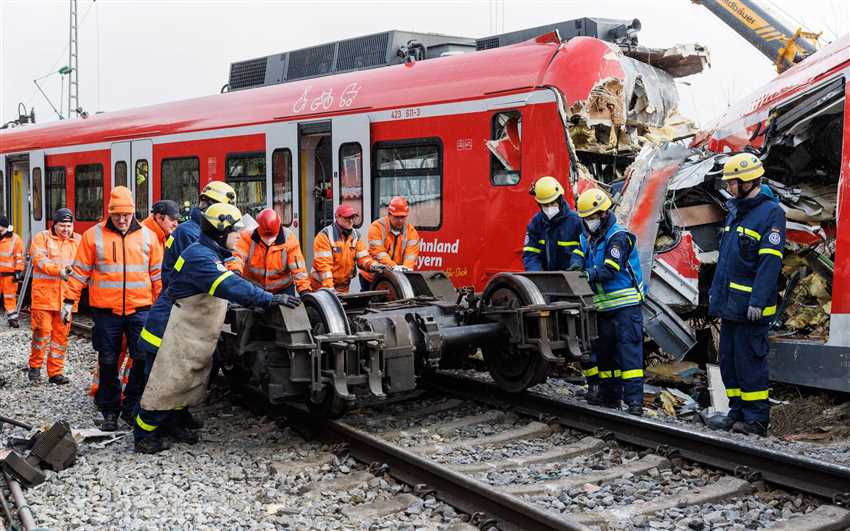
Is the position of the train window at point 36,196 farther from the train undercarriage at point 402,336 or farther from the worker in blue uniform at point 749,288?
the worker in blue uniform at point 749,288

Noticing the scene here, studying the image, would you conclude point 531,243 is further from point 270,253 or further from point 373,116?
point 373,116

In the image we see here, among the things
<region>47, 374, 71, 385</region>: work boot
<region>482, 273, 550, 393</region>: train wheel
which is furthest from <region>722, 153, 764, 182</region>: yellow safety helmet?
<region>47, 374, 71, 385</region>: work boot

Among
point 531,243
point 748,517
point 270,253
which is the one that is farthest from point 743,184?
point 270,253

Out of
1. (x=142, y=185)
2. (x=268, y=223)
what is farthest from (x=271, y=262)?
(x=142, y=185)

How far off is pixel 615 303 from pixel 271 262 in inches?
109

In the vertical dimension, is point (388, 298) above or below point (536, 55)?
below

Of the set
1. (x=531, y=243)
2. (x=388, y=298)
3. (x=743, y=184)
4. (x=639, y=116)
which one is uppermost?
(x=639, y=116)

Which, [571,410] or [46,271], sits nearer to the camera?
[571,410]

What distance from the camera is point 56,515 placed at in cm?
452

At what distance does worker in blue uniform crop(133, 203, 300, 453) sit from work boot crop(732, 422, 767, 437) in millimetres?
3179

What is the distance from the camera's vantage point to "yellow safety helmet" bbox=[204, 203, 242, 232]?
5.50m

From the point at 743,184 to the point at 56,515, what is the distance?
487 centimetres

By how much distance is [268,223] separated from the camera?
Answer: 684cm

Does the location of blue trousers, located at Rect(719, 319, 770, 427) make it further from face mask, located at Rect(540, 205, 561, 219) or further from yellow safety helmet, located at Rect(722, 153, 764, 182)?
face mask, located at Rect(540, 205, 561, 219)
